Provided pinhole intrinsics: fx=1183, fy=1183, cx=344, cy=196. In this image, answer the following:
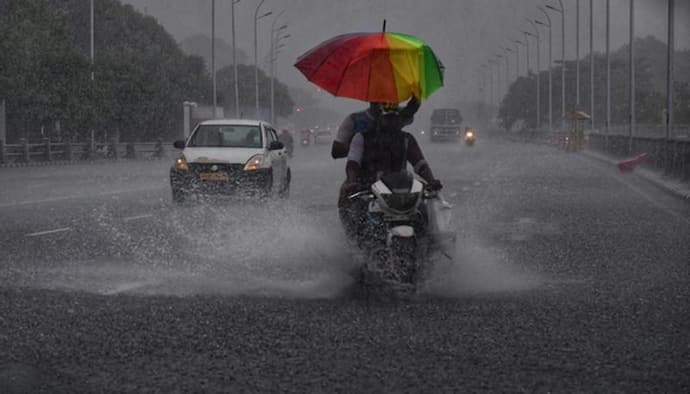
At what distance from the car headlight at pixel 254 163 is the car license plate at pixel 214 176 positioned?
408mm

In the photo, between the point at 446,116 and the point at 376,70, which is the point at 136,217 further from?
the point at 446,116

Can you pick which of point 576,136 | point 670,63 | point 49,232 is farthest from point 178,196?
point 576,136

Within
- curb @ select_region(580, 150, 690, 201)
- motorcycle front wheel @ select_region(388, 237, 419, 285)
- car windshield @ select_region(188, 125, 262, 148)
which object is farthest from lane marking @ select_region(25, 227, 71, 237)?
curb @ select_region(580, 150, 690, 201)

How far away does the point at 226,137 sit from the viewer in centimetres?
2341

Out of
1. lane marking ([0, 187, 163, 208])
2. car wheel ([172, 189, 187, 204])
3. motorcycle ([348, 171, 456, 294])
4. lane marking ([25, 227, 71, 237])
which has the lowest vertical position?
lane marking ([25, 227, 71, 237])

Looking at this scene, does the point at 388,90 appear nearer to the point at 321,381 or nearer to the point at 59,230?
the point at 321,381

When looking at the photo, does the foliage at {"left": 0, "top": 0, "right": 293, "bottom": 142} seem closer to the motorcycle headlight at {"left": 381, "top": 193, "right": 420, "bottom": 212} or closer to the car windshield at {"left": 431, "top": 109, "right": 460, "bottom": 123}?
the car windshield at {"left": 431, "top": 109, "right": 460, "bottom": 123}

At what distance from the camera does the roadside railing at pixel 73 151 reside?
4812cm

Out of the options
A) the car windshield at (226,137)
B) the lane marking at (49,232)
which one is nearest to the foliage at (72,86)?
the car windshield at (226,137)

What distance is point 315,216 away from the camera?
62.2 feet

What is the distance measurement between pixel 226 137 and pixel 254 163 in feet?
6.25

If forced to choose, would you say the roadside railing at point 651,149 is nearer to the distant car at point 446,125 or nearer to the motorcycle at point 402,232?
the distant car at point 446,125

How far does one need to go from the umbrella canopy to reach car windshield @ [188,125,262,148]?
13026 millimetres

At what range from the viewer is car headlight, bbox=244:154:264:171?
2161 centimetres
